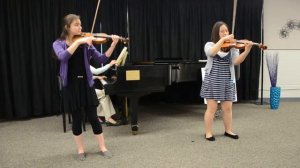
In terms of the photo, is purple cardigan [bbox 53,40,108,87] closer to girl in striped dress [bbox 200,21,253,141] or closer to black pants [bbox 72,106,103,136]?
black pants [bbox 72,106,103,136]

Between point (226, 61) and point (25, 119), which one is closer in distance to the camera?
point (226, 61)

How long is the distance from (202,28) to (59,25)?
261cm

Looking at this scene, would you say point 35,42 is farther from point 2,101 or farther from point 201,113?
point 201,113

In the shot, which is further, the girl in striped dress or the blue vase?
the blue vase

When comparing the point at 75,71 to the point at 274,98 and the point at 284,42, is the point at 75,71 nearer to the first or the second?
the point at 274,98

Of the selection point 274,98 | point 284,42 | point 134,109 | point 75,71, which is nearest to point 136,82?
point 134,109

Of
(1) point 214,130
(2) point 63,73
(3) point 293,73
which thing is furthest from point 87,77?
(3) point 293,73

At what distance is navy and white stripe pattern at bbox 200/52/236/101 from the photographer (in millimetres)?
2908

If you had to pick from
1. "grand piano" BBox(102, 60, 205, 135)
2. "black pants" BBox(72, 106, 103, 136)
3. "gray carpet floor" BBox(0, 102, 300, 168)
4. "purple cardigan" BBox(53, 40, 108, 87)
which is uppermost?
"purple cardigan" BBox(53, 40, 108, 87)

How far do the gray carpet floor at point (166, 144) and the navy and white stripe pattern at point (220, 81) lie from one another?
50 centimetres

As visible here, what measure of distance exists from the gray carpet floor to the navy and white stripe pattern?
1.64ft

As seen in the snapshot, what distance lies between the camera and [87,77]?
8.13 feet

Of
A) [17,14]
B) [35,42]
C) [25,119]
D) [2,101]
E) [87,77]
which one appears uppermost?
[17,14]

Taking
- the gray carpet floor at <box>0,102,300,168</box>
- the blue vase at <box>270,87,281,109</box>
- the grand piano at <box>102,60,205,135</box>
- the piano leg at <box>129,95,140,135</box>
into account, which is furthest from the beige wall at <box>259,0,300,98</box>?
the piano leg at <box>129,95,140,135</box>
